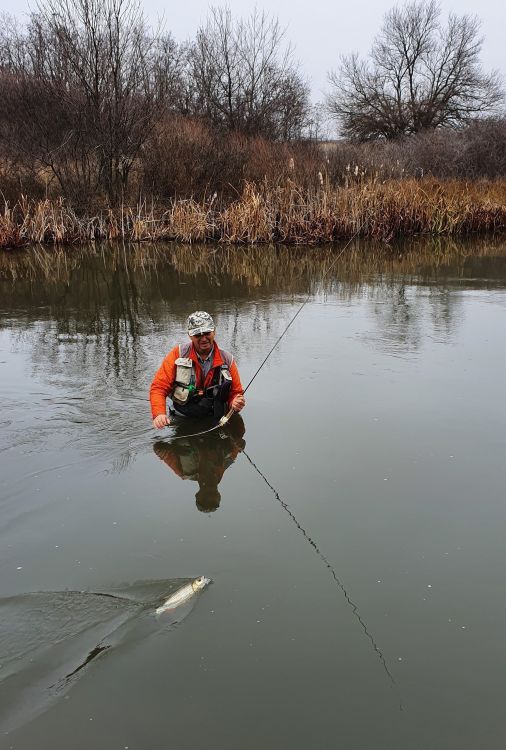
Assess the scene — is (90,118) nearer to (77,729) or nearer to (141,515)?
(141,515)

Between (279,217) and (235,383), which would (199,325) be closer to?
(235,383)

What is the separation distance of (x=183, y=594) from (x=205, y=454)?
192 centimetres

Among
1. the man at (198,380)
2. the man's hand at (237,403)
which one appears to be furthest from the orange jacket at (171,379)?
the man's hand at (237,403)

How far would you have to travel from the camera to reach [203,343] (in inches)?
200

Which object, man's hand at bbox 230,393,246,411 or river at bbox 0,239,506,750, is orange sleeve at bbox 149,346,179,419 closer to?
river at bbox 0,239,506,750

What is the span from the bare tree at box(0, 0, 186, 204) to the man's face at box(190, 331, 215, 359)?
14.4 metres

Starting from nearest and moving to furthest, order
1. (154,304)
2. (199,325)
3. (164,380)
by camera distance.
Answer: (199,325)
(164,380)
(154,304)

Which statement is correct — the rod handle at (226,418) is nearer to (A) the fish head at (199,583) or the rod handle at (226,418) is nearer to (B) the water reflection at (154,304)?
(B) the water reflection at (154,304)

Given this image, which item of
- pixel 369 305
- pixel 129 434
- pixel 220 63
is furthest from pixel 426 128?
pixel 129 434

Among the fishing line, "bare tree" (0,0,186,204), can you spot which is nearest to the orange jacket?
the fishing line

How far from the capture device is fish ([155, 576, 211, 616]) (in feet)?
10.2

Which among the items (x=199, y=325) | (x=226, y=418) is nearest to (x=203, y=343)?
(x=199, y=325)

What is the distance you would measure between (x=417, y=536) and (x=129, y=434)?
2447 mm

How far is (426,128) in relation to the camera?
35.6 meters
